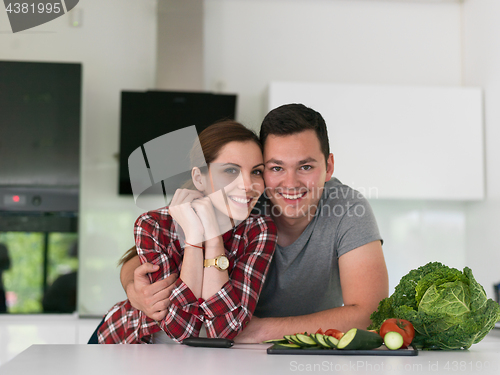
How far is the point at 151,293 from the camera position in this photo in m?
1.16

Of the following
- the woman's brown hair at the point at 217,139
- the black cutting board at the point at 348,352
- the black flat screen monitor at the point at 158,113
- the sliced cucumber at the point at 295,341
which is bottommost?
the black cutting board at the point at 348,352

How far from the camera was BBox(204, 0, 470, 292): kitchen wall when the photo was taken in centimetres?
276

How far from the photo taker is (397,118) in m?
2.54

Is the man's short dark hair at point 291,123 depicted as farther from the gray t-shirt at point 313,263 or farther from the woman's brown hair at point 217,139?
the gray t-shirt at point 313,263

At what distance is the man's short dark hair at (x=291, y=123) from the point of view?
4.35 feet

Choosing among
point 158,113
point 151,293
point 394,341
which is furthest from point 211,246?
point 158,113

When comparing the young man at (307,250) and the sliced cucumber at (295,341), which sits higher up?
the young man at (307,250)

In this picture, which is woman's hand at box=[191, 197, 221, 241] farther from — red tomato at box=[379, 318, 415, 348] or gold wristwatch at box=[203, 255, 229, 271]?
red tomato at box=[379, 318, 415, 348]

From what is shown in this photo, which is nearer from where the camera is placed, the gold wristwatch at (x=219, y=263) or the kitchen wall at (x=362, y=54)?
the gold wristwatch at (x=219, y=263)

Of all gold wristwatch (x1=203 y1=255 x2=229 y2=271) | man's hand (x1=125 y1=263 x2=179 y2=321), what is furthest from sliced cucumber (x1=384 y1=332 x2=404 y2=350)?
man's hand (x1=125 y1=263 x2=179 y2=321)

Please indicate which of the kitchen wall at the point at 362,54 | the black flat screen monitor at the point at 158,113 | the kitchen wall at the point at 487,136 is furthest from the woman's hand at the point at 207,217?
the kitchen wall at the point at 487,136

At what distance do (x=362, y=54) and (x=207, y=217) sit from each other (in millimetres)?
2038

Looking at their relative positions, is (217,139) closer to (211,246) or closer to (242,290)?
(211,246)

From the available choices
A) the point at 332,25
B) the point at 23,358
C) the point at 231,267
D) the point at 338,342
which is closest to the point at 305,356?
the point at 338,342
